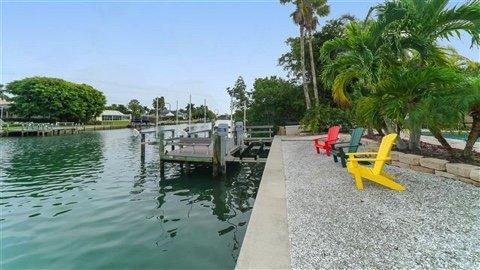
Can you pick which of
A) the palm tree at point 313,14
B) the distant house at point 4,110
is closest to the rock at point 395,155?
the palm tree at point 313,14

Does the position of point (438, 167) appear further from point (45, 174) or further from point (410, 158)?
point (45, 174)

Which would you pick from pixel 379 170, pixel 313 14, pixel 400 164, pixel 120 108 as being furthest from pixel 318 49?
pixel 120 108

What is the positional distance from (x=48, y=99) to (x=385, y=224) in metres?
66.3

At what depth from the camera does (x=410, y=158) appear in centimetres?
766

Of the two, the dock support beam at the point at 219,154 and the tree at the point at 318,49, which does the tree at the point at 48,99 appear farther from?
the dock support beam at the point at 219,154

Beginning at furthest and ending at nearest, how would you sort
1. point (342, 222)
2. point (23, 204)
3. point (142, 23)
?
1. point (142, 23)
2. point (23, 204)
3. point (342, 222)

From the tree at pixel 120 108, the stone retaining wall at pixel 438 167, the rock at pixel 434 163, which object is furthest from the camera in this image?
the tree at pixel 120 108

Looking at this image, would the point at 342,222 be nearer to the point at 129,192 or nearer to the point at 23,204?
the point at 129,192

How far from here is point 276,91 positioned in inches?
1054

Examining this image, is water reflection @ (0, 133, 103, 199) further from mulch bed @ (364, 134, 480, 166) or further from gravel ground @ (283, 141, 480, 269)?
mulch bed @ (364, 134, 480, 166)

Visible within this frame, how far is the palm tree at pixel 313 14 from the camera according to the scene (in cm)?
2503

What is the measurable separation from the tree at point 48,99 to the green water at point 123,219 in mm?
51681

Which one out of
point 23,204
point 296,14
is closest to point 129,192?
point 23,204

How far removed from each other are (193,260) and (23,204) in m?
6.63
